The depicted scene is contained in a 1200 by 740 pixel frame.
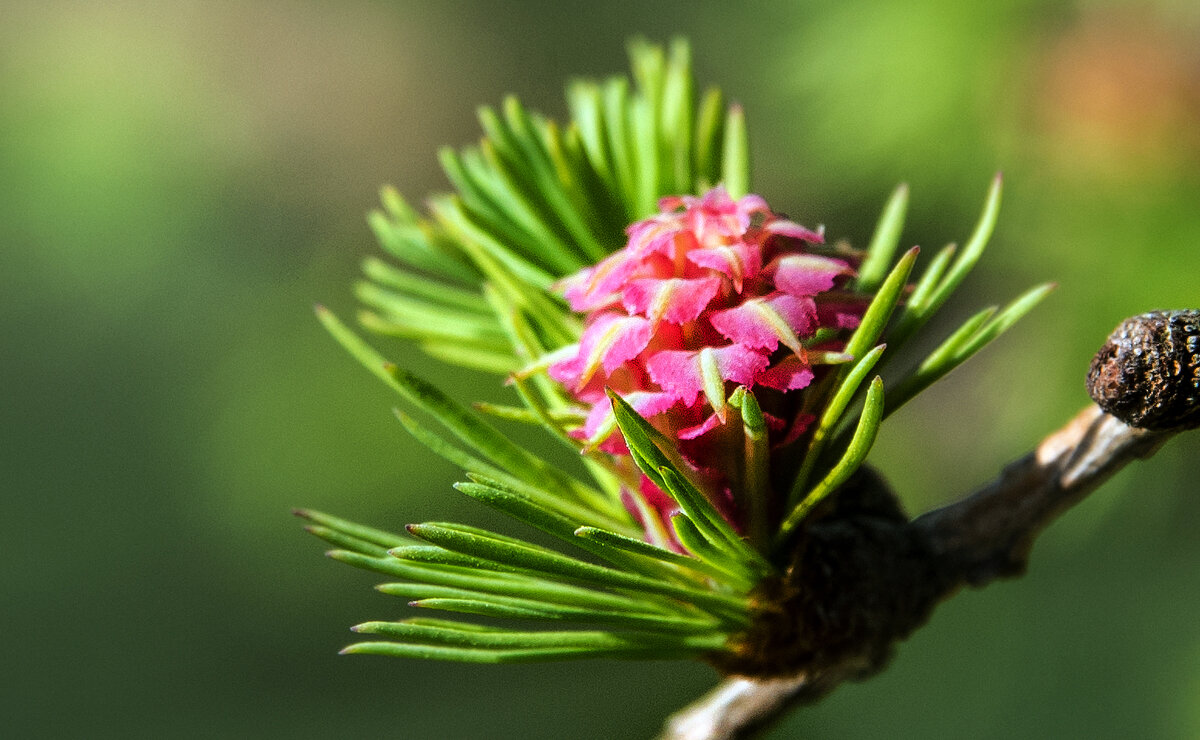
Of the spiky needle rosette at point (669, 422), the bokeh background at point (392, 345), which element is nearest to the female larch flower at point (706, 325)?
the spiky needle rosette at point (669, 422)

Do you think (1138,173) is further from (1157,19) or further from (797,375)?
(797,375)

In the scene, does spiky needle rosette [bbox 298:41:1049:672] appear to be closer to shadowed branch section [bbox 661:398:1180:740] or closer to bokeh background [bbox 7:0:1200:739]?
shadowed branch section [bbox 661:398:1180:740]

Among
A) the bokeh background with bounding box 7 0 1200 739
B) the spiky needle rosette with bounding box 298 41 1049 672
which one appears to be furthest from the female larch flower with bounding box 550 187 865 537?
the bokeh background with bounding box 7 0 1200 739

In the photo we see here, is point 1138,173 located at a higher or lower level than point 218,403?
lower

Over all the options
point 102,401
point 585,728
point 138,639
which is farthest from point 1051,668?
point 102,401

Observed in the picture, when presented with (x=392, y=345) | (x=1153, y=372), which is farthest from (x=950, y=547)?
(x=392, y=345)

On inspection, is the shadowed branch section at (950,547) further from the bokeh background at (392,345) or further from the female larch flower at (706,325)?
the bokeh background at (392,345)

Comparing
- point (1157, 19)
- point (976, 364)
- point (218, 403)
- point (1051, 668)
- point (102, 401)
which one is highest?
point (102, 401)

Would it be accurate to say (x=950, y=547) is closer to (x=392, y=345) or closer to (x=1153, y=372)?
(x=1153, y=372)
